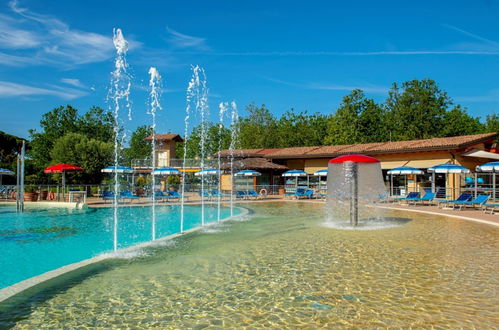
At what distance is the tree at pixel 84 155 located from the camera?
1304 inches

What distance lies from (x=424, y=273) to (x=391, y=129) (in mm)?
47097

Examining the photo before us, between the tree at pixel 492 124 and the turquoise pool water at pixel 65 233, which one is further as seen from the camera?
the tree at pixel 492 124

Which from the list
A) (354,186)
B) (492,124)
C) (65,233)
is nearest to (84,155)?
(65,233)

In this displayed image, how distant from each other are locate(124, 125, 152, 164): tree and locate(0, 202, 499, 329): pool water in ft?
207

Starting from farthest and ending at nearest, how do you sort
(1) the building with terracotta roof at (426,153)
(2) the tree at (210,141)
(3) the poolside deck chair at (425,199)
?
(2) the tree at (210,141) → (1) the building with terracotta roof at (426,153) → (3) the poolside deck chair at (425,199)

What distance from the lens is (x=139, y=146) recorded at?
7319 centimetres

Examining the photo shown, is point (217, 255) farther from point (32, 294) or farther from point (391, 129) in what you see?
point (391, 129)

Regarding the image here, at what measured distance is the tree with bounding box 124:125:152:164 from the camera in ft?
233

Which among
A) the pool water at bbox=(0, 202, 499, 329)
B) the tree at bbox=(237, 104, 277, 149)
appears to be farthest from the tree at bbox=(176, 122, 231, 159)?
the pool water at bbox=(0, 202, 499, 329)

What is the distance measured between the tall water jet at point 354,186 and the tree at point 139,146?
5252cm

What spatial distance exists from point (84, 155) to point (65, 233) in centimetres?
2205

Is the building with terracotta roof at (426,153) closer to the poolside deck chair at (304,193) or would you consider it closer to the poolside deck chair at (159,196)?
the poolside deck chair at (304,193)

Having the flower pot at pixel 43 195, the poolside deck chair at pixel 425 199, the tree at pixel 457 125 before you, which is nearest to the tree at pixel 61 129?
the flower pot at pixel 43 195

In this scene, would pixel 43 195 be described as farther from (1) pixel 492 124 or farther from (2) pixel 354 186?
(1) pixel 492 124
